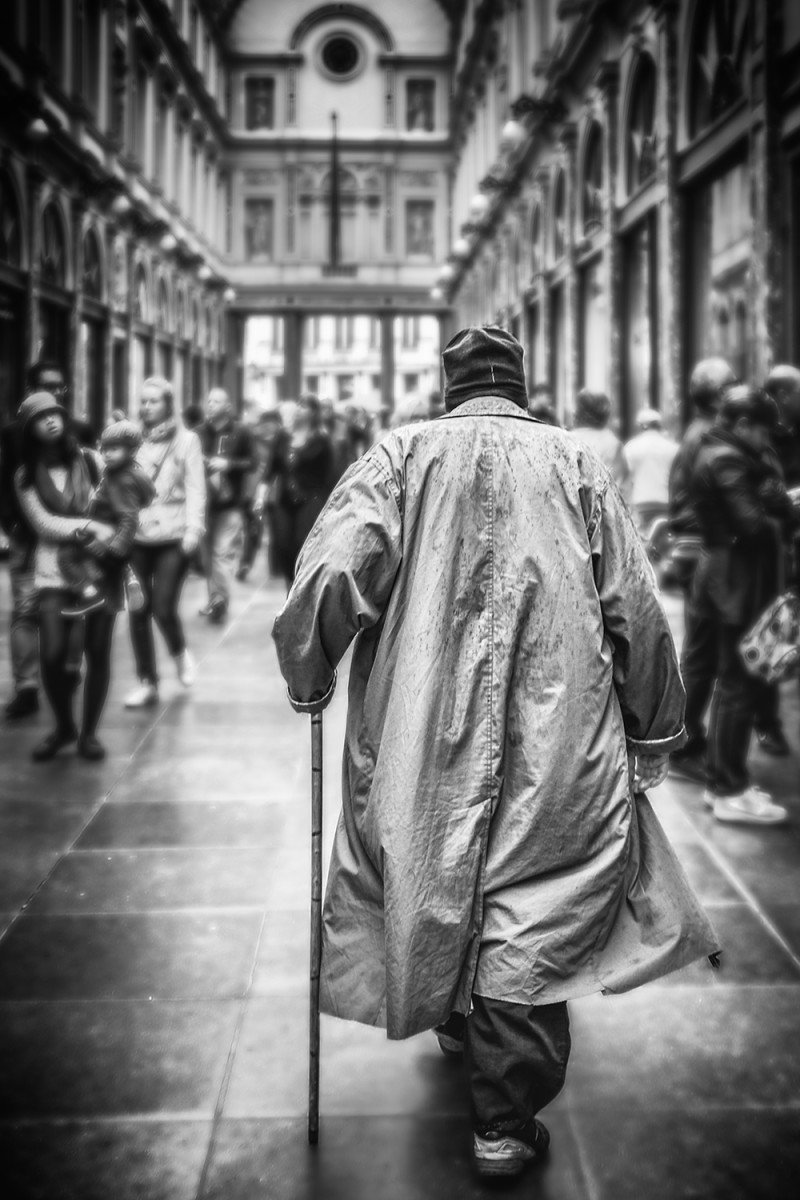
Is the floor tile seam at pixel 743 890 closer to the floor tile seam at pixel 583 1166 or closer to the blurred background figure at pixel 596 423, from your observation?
the floor tile seam at pixel 583 1166

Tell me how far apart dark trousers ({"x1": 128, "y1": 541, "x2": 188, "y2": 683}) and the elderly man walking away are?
460cm

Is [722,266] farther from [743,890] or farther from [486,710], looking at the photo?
[486,710]

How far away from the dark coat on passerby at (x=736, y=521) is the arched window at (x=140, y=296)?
21748 mm

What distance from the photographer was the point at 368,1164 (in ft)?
8.33

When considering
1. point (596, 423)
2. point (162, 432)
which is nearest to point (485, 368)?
point (596, 423)

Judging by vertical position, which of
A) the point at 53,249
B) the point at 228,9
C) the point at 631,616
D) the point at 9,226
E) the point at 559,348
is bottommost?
the point at 631,616

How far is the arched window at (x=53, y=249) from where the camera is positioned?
1859 centimetres

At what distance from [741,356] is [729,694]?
5369 millimetres

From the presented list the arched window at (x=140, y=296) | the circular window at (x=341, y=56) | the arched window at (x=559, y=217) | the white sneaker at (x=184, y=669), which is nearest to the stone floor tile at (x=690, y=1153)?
the white sneaker at (x=184, y=669)

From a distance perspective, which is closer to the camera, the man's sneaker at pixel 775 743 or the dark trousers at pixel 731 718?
the dark trousers at pixel 731 718

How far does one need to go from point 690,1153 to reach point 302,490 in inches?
275

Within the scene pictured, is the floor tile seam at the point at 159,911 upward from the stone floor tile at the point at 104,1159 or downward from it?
upward

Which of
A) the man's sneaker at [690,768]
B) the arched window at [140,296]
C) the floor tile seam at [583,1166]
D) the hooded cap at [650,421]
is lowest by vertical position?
the floor tile seam at [583,1166]

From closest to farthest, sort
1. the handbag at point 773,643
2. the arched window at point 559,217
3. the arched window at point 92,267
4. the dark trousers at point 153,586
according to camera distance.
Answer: the handbag at point 773,643 < the dark trousers at point 153,586 < the arched window at point 559,217 < the arched window at point 92,267
